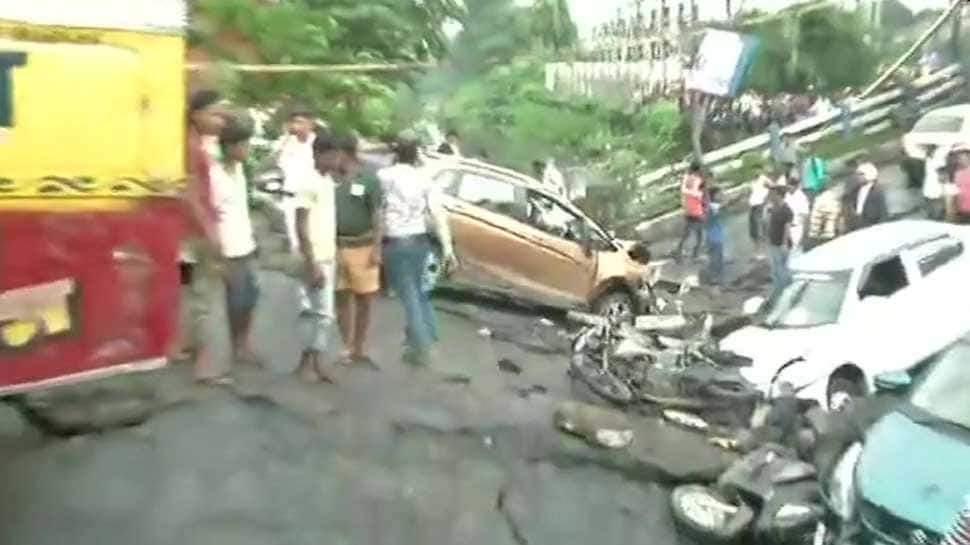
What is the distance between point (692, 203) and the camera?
1.88 meters

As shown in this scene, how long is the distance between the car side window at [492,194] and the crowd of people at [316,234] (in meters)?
0.05

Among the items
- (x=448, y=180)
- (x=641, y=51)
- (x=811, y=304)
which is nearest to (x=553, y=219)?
(x=448, y=180)

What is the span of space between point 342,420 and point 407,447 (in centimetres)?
9

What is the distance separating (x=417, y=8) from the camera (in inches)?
69.7

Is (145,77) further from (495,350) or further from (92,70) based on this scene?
(495,350)

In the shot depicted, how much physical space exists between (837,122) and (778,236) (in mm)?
176

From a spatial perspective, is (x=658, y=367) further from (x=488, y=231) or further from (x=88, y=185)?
(x=88, y=185)

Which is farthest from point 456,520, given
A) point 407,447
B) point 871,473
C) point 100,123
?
point 100,123

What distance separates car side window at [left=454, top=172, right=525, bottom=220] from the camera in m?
1.80

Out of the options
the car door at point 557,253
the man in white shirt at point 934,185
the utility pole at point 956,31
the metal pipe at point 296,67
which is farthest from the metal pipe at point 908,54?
the metal pipe at point 296,67

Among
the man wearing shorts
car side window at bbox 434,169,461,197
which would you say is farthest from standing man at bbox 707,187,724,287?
the man wearing shorts

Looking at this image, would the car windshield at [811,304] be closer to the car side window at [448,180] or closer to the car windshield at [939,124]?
the car windshield at [939,124]

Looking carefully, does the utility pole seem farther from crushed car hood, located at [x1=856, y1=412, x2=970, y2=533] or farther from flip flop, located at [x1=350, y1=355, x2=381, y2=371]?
flip flop, located at [x1=350, y1=355, x2=381, y2=371]

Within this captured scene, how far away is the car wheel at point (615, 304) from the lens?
1.86m
